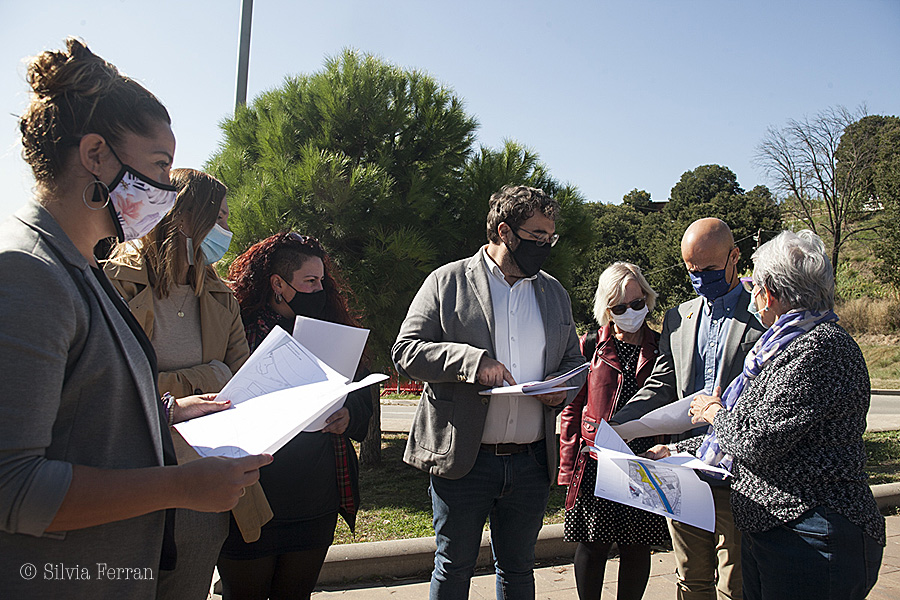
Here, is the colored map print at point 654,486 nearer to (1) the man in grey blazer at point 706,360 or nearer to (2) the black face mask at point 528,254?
(1) the man in grey blazer at point 706,360

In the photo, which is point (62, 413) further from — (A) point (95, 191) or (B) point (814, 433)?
(B) point (814, 433)

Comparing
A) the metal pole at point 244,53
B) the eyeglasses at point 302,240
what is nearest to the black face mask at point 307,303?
the eyeglasses at point 302,240

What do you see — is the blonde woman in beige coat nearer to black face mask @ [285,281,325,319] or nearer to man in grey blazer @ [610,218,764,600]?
black face mask @ [285,281,325,319]

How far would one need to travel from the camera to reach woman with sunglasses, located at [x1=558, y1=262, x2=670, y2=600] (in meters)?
3.26

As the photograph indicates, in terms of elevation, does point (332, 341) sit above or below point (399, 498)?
above

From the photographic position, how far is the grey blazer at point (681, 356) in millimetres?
2977

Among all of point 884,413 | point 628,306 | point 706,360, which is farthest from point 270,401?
point 884,413

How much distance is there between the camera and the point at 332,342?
7.86 ft

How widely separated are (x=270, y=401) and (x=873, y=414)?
1696 cm

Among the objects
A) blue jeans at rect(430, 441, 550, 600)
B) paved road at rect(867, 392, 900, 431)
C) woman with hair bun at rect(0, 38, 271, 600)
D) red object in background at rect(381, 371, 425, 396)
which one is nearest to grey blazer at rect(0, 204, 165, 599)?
woman with hair bun at rect(0, 38, 271, 600)

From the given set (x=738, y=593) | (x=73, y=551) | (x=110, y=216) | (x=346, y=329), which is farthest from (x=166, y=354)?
(x=738, y=593)

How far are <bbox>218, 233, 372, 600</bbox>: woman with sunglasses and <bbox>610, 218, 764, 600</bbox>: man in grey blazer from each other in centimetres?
153

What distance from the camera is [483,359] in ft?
8.75

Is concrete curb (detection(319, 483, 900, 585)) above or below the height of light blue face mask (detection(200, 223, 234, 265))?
below
